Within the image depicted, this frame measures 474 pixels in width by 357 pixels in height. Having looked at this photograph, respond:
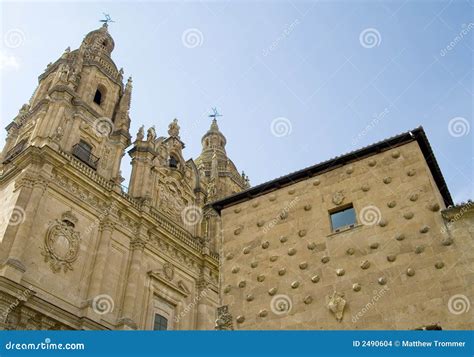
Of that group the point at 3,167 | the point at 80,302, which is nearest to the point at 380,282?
the point at 80,302

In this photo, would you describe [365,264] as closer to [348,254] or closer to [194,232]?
[348,254]

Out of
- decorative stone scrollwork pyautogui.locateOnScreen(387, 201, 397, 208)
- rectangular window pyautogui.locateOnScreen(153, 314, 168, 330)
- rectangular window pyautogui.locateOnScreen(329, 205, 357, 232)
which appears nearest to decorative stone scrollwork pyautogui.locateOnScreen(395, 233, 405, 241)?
decorative stone scrollwork pyautogui.locateOnScreen(387, 201, 397, 208)

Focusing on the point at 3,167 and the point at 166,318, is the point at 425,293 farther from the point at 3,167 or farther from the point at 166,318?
the point at 3,167

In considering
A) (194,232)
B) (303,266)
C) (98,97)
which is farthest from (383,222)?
(98,97)

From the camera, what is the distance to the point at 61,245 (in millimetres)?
21188

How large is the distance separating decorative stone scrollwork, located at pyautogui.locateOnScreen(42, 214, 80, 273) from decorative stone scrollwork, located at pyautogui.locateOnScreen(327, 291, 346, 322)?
538 inches

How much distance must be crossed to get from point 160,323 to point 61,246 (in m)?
6.43

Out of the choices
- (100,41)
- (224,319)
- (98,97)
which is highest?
(100,41)

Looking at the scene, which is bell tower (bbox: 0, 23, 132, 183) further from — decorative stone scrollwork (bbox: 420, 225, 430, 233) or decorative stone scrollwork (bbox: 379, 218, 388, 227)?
decorative stone scrollwork (bbox: 420, 225, 430, 233)

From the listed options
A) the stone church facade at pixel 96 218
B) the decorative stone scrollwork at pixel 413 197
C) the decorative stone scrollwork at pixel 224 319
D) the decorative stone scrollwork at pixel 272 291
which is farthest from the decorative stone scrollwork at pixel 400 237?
the stone church facade at pixel 96 218

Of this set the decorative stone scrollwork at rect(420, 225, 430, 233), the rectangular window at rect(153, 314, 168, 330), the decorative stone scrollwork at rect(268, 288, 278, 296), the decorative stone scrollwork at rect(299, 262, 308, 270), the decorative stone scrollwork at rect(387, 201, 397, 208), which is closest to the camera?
the decorative stone scrollwork at rect(420, 225, 430, 233)

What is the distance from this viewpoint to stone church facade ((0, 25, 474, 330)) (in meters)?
10.4

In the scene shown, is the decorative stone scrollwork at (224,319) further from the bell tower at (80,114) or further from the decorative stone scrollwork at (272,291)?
the bell tower at (80,114)

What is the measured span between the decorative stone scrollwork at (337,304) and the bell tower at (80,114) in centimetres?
1692
